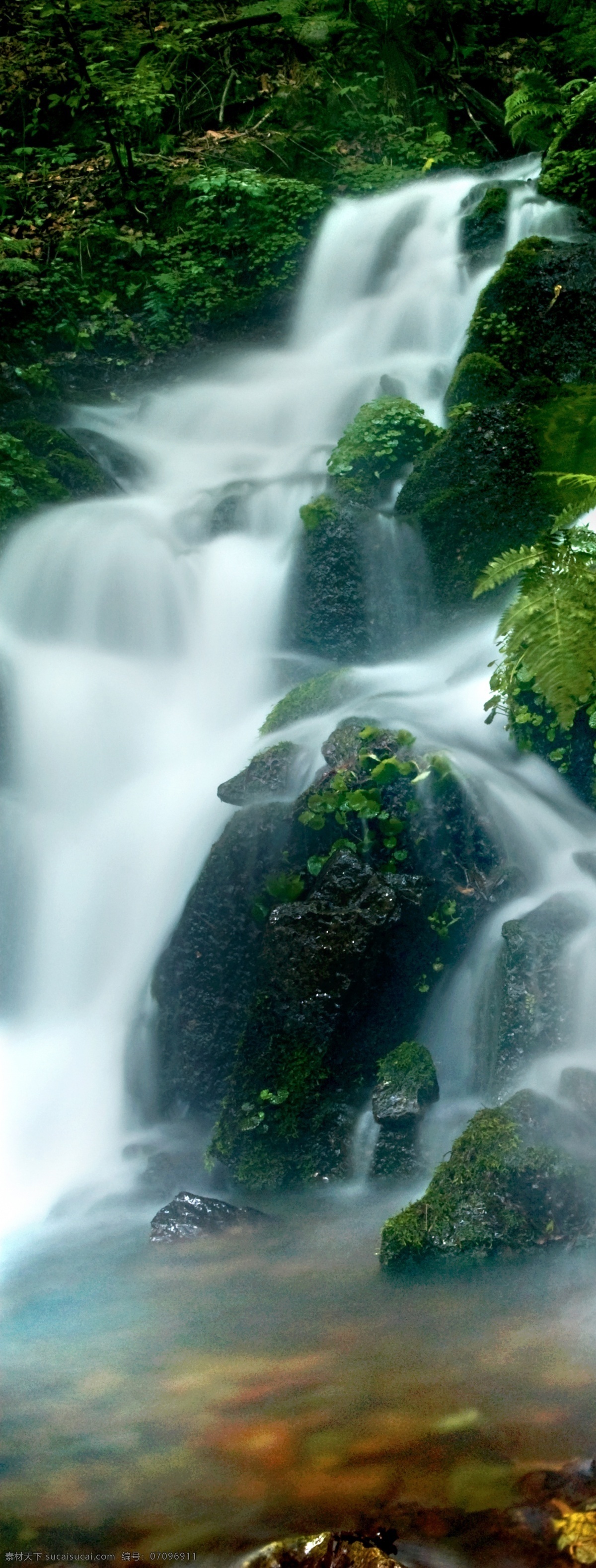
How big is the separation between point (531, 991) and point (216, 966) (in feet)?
5.35

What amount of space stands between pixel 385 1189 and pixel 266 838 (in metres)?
1.78

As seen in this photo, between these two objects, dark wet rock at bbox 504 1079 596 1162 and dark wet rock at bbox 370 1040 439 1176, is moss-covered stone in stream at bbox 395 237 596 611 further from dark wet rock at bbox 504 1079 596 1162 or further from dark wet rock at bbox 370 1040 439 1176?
dark wet rock at bbox 504 1079 596 1162

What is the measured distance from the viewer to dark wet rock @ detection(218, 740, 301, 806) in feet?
18.8

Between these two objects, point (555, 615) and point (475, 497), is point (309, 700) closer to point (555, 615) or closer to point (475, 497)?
point (475, 497)

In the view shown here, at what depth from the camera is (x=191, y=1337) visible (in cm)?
342

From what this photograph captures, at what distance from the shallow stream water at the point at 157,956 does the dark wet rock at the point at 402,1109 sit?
0.10m

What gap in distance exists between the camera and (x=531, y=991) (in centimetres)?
471

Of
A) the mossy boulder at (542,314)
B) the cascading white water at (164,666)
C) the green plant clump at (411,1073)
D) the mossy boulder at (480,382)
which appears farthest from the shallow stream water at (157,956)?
the mossy boulder at (542,314)

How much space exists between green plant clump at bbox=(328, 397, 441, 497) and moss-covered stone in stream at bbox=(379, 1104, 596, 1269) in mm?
5314

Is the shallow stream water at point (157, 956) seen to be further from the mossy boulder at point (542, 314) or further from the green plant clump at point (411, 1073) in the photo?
the mossy boulder at point (542, 314)

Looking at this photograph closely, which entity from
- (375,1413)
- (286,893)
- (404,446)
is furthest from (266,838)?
(404,446)

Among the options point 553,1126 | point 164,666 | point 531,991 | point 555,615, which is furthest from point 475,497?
point 553,1126

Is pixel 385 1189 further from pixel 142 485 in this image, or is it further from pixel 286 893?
pixel 142 485

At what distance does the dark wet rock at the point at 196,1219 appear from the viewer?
426cm
